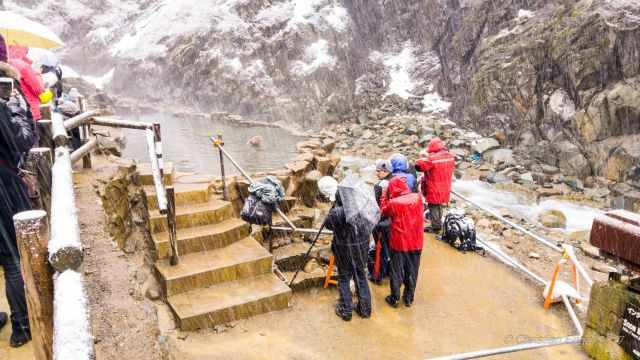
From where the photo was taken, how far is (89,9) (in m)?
36.7

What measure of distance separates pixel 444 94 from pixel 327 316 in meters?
20.2

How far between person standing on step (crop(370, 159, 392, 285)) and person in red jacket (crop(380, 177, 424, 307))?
1.01ft

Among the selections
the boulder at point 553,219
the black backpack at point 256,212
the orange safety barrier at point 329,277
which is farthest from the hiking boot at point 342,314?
the boulder at point 553,219

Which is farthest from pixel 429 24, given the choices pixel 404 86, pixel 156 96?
pixel 156 96

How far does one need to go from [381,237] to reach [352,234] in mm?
1202

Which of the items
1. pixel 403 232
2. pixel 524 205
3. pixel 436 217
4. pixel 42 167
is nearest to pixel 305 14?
pixel 524 205

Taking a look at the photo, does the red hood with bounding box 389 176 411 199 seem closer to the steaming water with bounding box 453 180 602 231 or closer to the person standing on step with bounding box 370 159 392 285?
the person standing on step with bounding box 370 159 392 285

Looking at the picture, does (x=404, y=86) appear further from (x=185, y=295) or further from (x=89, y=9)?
(x=89, y=9)

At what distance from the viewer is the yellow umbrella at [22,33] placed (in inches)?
257

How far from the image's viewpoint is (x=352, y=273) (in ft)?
16.1

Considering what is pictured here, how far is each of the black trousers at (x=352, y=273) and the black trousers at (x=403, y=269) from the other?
0.45 metres

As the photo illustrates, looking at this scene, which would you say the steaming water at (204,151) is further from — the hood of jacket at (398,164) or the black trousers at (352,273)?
the black trousers at (352,273)

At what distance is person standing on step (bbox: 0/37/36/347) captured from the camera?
2.92m

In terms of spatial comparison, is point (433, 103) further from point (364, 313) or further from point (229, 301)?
point (229, 301)
